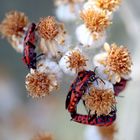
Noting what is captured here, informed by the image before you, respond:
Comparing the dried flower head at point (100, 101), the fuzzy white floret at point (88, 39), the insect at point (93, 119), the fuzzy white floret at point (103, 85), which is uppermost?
the fuzzy white floret at point (88, 39)

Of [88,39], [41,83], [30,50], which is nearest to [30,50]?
[30,50]

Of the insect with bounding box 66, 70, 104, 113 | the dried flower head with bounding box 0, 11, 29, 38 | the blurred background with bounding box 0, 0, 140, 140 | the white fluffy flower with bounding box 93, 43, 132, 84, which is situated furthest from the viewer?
the blurred background with bounding box 0, 0, 140, 140

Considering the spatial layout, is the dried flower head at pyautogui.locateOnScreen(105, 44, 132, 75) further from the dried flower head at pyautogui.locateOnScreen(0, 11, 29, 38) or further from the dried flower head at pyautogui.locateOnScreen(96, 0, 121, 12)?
the dried flower head at pyautogui.locateOnScreen(0, 11, 29, 38)

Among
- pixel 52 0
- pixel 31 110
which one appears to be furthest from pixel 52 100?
pixel 52 0

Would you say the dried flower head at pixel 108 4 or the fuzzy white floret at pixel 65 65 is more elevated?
the dried flower head at pixel 108 4

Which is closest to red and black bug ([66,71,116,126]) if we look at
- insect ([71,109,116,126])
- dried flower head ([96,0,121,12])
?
insect ([71,109,116,126])

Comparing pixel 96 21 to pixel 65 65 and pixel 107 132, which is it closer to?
pixel 65 65

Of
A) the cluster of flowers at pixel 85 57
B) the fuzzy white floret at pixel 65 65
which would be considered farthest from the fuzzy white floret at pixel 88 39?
the fuzzy white floret at pixel 65 65

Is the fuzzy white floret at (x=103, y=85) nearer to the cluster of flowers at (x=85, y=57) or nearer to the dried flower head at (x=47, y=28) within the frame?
the cluster of flowers at (x=85, y=57)
